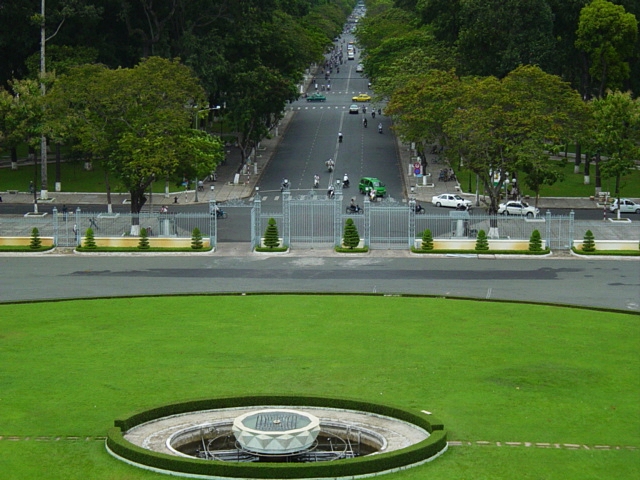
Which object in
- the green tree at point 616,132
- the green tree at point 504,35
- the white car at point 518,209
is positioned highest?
the green tree at point 504,35

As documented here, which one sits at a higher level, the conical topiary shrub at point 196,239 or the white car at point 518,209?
the white car at point 518,209

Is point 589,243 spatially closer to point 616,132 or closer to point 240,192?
point 616,132

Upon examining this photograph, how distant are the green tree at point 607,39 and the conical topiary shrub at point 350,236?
40.8 m

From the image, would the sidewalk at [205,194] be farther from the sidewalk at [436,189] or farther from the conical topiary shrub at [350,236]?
the conical topiary shrub at [350,236]

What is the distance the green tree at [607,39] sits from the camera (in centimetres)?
10625

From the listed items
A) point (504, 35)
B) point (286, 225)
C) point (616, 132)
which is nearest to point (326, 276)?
point (286, 225)

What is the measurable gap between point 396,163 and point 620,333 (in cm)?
7059

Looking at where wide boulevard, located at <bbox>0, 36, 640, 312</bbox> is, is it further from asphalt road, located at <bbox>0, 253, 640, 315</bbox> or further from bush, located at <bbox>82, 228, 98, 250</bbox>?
bush, located at <bbox>82, 228, 98, 250</bbox>

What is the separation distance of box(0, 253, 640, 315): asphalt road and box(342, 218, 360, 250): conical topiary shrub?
212 centimetres

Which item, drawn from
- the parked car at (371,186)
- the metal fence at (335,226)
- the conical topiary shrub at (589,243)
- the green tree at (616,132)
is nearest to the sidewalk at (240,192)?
the parked car at (371,186)

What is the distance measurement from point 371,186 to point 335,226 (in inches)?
1024

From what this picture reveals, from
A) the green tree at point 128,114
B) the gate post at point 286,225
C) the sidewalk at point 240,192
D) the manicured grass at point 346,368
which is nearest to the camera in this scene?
the manicured grass at point 346,368

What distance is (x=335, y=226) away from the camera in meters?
78.7

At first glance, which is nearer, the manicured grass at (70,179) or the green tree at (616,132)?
the green tree at (616,132)
